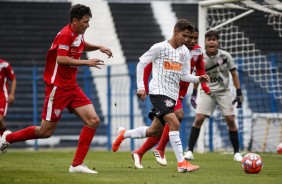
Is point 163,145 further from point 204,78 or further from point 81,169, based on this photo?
point 81,169

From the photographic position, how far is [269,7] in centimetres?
1672

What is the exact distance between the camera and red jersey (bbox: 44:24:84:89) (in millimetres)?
9922

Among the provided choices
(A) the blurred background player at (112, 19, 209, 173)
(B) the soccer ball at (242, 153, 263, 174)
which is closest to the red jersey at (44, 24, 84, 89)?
(A) the blurred background player at (112, 19, 209, 173)

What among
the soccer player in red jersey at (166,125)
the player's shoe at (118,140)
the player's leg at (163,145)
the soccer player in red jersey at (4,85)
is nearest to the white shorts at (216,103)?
the soccer player in red jersey at (166,125)

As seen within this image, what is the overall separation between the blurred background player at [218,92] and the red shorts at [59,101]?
4.05 m

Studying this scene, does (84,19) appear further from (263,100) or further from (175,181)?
(263,100)

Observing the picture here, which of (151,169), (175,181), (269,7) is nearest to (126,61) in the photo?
(269,7)

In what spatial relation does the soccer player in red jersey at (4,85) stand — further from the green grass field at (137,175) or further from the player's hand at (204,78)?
the player's hand at (204,78)

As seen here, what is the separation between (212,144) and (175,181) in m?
9.83

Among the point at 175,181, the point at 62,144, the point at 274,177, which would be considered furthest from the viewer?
the point at 62,144

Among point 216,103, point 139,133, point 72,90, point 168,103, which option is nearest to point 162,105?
point 168,103

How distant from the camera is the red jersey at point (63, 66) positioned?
9.92 meters

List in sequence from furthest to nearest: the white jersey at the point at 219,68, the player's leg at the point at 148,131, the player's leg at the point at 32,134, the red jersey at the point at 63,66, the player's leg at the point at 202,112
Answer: the player's leg at the point at 202,112, the white jersey at the point at 219,68, the player's leg at the point at 148,131, the player's leg at the point at 32,134, the red jersey at the point at 63,66

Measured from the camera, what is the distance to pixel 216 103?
48.6ft
